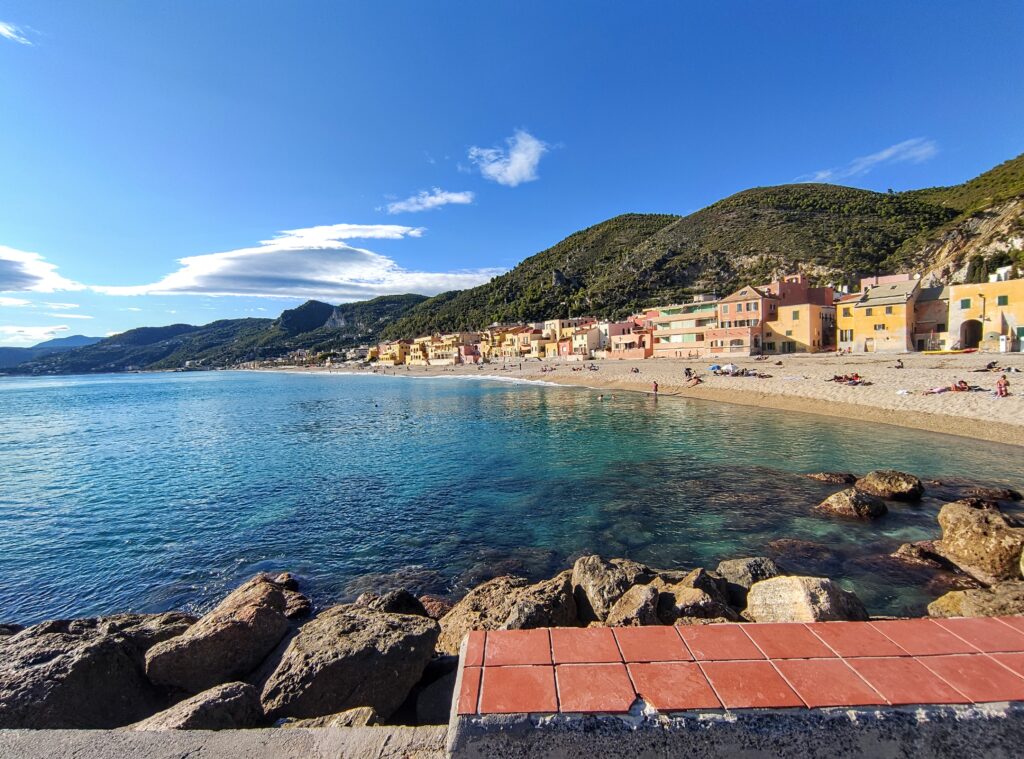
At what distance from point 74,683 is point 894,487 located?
16.9 m

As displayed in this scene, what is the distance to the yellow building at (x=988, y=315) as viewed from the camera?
3853 centimetres

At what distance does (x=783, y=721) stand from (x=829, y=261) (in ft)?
341

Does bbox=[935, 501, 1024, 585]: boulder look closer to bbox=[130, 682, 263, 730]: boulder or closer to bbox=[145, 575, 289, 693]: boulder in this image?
bbox=[130, 682, 263, 730]: boulder

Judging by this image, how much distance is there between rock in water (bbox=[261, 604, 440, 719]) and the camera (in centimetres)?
475

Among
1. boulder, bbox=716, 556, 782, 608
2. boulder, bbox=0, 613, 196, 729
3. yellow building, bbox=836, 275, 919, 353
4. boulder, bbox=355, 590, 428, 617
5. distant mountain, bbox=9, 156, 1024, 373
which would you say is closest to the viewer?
boulder, bbox=0, 613, 196, 729

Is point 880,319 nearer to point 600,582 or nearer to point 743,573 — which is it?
point 743,573

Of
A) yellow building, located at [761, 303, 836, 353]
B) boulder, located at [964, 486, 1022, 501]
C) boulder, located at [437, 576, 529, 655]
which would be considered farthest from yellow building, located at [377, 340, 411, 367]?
boulder, located at [437, 576, 529, 655]

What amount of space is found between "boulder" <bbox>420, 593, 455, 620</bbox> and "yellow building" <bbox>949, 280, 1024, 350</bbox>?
1942 inches

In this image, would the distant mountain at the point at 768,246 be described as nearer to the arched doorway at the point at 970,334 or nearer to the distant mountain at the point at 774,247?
the distant mountain at the point at 774,247

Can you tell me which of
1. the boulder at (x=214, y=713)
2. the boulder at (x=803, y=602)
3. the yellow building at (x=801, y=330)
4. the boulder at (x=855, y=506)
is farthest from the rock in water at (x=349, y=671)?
the yellow building at (x=801, y=330)

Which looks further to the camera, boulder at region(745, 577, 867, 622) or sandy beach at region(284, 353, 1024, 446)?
sandy beach at region(284, 353, 1024, 446)

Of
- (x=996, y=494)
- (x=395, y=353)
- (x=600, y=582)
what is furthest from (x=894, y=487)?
(x=395, y=353)

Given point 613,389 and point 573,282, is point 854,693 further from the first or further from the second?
point 573,282

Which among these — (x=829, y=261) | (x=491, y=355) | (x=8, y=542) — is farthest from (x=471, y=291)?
(x=8, y=542)
